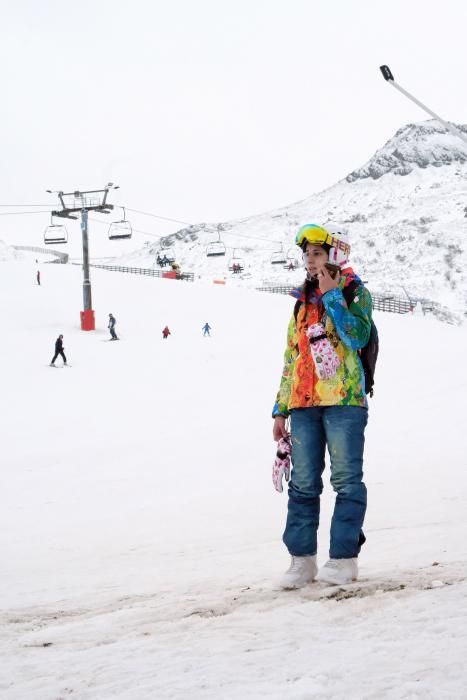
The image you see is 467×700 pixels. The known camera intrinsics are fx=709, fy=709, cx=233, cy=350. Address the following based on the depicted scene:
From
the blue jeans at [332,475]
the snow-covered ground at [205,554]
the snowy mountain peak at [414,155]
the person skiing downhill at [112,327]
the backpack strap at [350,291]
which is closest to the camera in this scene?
the snow-covered ground at [205,554]

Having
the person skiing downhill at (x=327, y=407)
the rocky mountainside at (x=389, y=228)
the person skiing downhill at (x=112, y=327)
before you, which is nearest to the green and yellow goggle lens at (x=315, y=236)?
the person skiing downhill at (x=327, y=407)

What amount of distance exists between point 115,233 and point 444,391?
63.4ft

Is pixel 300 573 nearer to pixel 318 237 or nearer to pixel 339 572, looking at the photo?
pixel 339 572

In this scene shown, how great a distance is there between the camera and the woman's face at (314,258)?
391 centimetres

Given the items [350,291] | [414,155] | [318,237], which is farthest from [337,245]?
[414,155]

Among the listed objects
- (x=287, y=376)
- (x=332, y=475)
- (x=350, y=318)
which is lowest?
(x=332, y=475)

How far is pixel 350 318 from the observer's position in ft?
12.3

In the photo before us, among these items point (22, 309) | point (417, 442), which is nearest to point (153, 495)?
point (417, 442)

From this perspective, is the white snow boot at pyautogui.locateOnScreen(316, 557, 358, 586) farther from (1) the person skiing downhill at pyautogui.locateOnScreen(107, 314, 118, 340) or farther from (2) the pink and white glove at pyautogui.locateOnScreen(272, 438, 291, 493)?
(1) the person skiing downhill at pyautogui.locateOnScreen(107, 314, 118, 340)

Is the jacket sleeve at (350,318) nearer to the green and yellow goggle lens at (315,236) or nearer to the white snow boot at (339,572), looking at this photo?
the green and yellow goggle lens at (315,236)

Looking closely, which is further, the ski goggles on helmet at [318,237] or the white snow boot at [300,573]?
the ski goggles on helmet at [318,237]

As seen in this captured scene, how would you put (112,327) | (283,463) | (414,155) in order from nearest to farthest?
(283,463) < (112,327) < (414,155)

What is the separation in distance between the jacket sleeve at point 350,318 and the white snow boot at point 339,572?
112cm

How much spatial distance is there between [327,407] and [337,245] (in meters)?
0.90
